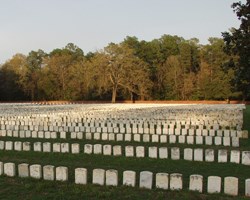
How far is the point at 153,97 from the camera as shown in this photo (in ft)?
223

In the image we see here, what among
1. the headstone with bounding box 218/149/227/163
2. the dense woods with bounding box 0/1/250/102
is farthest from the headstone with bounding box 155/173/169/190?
the dense woods with bounding box 0/1/250/102

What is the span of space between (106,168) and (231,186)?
331cm

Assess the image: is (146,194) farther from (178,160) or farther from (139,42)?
(139,42)

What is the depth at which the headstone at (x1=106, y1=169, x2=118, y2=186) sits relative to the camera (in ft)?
23.9

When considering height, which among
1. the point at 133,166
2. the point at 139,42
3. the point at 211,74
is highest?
the point at 139,42

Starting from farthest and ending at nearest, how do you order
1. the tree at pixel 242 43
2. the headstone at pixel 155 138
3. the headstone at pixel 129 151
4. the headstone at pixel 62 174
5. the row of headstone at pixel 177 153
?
the tree at pixel 242 43
the headstone at pixel 155 138
the headstone at pixel 129 151
the row of headstone at pixel 177 153
the headstone at pixel 62 174

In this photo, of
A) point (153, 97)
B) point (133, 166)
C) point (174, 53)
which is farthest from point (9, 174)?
point (174, 53)

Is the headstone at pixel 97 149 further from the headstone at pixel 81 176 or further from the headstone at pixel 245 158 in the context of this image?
the headstone at pixel 245 158

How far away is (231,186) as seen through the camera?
22.1 feet

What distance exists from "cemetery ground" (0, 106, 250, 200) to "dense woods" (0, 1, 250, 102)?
49.3m

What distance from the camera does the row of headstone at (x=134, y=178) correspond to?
22.2 feet

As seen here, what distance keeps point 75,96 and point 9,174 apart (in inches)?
2314

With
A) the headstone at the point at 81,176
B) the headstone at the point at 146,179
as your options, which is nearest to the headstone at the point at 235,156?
the headstone at the point at 146,179

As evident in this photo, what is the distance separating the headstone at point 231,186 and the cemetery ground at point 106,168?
→ 98 mm
